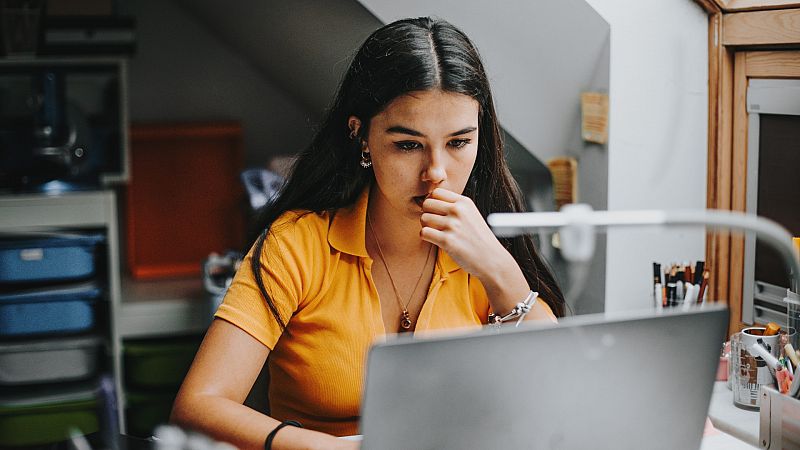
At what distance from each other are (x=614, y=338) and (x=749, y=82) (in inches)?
52.6

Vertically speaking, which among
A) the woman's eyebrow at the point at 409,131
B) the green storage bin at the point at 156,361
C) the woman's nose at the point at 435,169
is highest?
the woman's eyebrow at the point at 409,131

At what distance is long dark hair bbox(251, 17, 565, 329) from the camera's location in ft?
5.04

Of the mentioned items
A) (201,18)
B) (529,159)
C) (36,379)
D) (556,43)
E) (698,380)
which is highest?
(201,18)

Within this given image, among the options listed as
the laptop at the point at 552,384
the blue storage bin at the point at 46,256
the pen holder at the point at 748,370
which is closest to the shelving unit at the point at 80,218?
the blue storage bin at the point at 46,256

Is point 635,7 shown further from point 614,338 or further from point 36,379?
point 36,379

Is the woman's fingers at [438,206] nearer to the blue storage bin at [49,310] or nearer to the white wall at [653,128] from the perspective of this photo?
the white wall at [653,128]

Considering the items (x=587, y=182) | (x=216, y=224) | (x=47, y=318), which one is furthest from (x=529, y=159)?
(x=47, y=318)

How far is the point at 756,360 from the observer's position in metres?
1.56

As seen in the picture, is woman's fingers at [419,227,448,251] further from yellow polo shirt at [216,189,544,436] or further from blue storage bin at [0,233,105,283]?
blue storage bin at [0,233,105,283]

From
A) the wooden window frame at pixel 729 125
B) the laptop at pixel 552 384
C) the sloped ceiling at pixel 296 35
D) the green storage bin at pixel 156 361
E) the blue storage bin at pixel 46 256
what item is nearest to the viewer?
the laptop at pixel 552 384

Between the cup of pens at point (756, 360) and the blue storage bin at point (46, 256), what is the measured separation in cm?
219

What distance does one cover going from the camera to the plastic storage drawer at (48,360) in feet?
9.96

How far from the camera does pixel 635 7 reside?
216cm

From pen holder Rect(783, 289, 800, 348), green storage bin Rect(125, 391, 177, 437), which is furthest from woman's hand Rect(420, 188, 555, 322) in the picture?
green storage bin Rect(125, 391, 177, 437)
